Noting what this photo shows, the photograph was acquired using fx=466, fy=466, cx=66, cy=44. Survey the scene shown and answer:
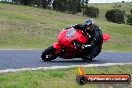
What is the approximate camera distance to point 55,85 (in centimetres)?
883

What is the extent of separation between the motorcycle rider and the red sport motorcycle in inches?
5.5

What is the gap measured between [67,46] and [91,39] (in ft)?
2.86

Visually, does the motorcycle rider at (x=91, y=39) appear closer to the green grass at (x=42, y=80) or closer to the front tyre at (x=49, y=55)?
the front tyre at (x=49, y=55)

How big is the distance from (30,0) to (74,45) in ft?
266

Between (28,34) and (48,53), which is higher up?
(48,53)

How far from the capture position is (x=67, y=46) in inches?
582

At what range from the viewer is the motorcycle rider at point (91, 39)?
A: 15008mm

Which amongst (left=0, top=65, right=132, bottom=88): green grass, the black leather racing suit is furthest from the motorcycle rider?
(left=0, top=65, right=132, bottom=88): green grass

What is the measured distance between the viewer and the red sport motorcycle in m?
14.7

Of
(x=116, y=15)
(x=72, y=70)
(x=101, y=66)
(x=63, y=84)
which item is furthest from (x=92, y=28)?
(x=116, y=15)

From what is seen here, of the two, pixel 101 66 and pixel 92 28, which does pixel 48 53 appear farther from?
pixel 101 66

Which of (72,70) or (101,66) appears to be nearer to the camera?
(72,70)

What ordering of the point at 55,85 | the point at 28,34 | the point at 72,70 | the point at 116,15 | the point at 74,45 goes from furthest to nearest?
the point at 116,15
the point at 28,34
the point at 74,45
the point at 72,70
the point at 55,85

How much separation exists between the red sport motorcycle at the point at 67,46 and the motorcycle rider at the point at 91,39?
0.14m
